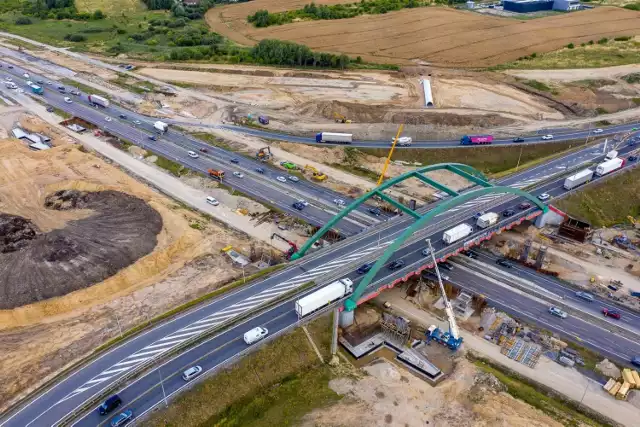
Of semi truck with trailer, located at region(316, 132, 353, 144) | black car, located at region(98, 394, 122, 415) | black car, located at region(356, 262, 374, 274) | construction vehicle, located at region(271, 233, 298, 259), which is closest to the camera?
black car, located at region(98, 394, 122, 415)

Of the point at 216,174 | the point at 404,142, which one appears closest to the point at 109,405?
the point at 216,174

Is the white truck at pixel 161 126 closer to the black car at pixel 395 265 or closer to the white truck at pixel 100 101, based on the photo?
the white truck at pixel 100 101

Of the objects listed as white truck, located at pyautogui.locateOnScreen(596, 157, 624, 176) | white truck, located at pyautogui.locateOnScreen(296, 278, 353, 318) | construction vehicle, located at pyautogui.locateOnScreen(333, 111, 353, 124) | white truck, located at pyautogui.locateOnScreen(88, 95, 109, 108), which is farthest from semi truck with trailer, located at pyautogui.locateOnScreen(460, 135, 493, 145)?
white truck, located at pyautogui.locateOnScreen(88, 95, 109, 108)

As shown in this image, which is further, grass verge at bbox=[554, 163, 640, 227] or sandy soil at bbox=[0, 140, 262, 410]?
grass verge at bbox=[554, 163, 640, 227]

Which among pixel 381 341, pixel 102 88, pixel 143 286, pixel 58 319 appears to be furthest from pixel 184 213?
pixel 102 88

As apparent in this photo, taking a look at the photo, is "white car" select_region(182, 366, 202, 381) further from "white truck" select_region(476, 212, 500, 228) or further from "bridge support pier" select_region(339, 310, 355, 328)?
"white truck" select_region(476, 212, 500, 228)

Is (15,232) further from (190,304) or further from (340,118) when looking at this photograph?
(340,118)

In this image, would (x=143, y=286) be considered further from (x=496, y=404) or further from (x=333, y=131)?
(x=333, y=131)
